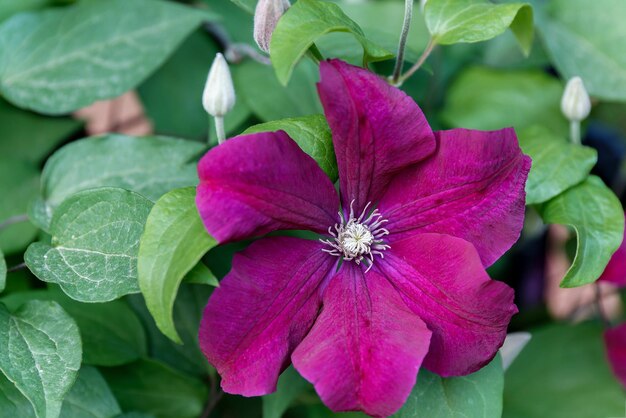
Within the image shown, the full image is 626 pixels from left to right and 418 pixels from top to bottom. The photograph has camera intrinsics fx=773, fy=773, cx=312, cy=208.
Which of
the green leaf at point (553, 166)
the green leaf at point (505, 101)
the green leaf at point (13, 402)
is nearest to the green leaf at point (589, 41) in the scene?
the green leaf at point (505, 101)

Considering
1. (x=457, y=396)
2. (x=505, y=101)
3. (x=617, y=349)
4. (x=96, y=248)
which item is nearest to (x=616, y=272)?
(x=617, y=349)

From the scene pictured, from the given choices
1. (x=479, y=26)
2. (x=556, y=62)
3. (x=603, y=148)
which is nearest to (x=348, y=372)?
(x=479, y=26)

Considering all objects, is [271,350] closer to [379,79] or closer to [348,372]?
[348,372]

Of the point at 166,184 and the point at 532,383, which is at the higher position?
the point at 166,184

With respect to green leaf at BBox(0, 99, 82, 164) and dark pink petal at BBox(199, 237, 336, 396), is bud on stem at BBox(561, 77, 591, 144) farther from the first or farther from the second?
green leaf at BBox(0, 99, 82, 164)

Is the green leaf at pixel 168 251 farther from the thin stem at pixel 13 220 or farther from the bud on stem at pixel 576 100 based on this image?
the bud on stem at pixel 576 100

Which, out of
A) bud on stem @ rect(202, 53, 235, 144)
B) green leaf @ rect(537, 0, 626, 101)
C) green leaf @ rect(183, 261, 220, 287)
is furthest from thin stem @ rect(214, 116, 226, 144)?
green leaf @ rect(537, 0, 626, 101)
